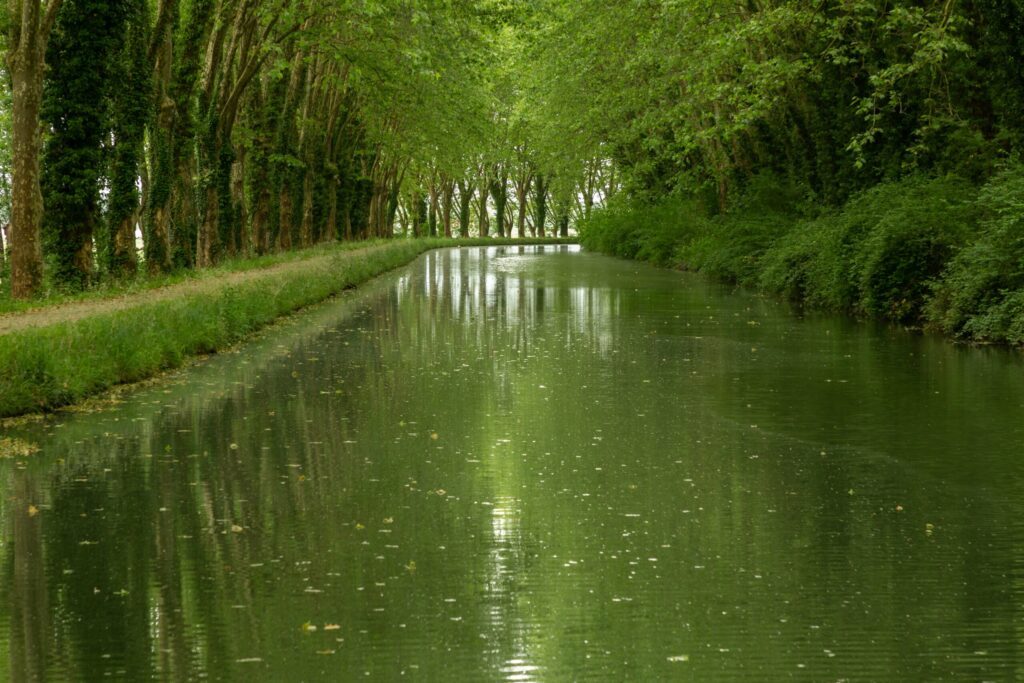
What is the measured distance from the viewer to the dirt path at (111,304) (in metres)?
16.9

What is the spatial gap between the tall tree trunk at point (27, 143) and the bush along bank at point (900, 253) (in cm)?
1473

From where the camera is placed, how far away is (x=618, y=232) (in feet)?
217

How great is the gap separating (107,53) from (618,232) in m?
42.1

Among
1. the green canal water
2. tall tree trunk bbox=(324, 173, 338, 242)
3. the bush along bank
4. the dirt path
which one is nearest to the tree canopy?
the bush along bank

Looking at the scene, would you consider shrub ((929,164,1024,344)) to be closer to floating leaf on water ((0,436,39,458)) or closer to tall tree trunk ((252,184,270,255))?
floating leaf on water ((0,436,39,458))

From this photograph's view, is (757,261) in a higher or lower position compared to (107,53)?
lower

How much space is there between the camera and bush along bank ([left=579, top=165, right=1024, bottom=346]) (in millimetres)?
19797

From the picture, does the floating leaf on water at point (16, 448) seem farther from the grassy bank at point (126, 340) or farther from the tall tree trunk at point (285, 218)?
the tall tree trunk at point (285, 218)

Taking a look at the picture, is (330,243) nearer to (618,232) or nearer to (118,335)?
(618,232)

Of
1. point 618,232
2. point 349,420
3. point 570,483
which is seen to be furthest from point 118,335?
point 618,232

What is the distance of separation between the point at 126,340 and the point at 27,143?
8831 millimetres

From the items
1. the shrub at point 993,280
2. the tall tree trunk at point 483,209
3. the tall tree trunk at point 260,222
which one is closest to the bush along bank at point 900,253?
the shrub at point 993,280

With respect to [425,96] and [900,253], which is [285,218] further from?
[900,253]

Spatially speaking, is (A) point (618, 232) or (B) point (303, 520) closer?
(B) point (303, 520)
